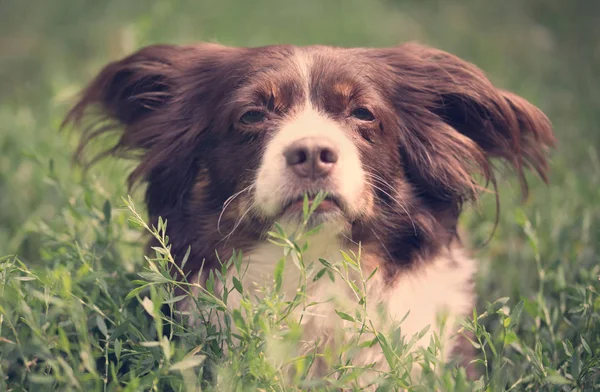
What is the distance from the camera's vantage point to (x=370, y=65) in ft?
9.52

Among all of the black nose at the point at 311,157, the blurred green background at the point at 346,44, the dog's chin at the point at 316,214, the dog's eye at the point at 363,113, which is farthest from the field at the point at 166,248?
the dog's eye at the point at 363,113

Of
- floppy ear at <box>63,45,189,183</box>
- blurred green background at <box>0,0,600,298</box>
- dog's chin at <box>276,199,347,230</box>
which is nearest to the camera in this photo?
dog's chin at <box>276,199,347,230</box>

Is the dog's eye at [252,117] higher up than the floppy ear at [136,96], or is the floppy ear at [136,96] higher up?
the dog's eye at [252,117]

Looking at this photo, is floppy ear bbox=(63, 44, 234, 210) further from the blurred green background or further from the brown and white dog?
the blurred green background

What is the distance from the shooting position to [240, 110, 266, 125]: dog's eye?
277 centimetres

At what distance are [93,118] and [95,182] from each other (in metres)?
0.30

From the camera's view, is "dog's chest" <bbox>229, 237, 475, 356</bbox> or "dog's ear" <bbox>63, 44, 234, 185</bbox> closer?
"dog's chest" <bbox>229, 237, 475, 356</bbox>

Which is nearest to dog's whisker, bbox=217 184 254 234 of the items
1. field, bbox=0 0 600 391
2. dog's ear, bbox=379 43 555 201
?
field, bbox=0 0 600 391

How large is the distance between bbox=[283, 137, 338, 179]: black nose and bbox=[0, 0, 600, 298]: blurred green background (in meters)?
1.13

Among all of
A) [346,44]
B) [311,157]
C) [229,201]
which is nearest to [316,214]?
[311,157]

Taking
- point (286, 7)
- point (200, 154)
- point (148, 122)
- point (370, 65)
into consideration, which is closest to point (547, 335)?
point (370, 65)

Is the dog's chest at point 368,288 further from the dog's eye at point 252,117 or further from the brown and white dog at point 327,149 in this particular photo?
the dog's eye at point 252,117

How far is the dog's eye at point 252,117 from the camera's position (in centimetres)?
277

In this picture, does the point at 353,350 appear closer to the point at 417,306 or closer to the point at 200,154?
the point at 417,306
